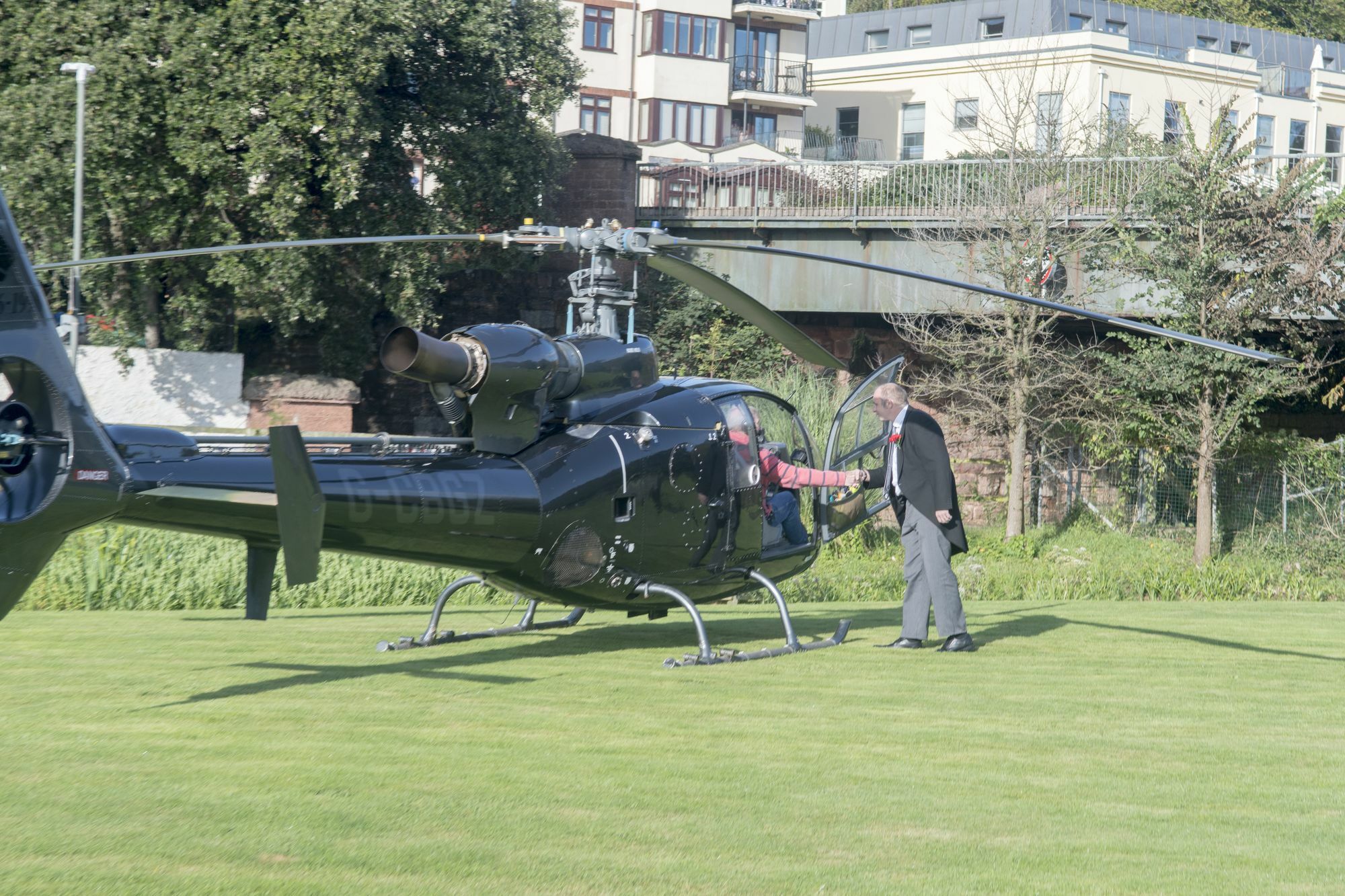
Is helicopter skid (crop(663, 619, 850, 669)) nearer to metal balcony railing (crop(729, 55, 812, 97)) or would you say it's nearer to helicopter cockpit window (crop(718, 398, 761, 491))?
helicopter cockpit window (crop(718, 398, 761, 491))

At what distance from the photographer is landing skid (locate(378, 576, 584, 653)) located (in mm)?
10812

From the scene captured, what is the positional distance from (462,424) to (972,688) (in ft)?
12.7

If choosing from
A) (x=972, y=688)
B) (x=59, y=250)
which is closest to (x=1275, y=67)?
(x=59, y=250)

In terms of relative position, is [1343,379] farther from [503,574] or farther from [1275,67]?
[1275,67]

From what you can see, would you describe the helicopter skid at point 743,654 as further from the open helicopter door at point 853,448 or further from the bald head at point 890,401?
the bald head at point 890,401

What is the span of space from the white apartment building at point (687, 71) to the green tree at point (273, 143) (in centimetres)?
2586

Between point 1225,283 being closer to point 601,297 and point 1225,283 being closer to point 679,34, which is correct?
point 601,297

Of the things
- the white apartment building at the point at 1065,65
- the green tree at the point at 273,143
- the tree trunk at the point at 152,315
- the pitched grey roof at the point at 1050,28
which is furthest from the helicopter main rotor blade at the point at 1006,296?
the pitched grey roof at the point at 1050,28

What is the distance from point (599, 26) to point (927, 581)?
157ft

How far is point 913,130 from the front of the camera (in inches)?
2379

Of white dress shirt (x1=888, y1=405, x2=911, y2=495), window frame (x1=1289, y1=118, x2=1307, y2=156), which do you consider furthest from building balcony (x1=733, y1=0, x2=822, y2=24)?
white dress shirt (x1=888, y1=405, x2=911, y2=495)

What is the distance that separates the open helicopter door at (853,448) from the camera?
1193 centimetres

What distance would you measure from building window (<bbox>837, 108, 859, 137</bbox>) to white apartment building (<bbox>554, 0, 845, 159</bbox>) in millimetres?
3319

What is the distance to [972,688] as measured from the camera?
31.0 ft
